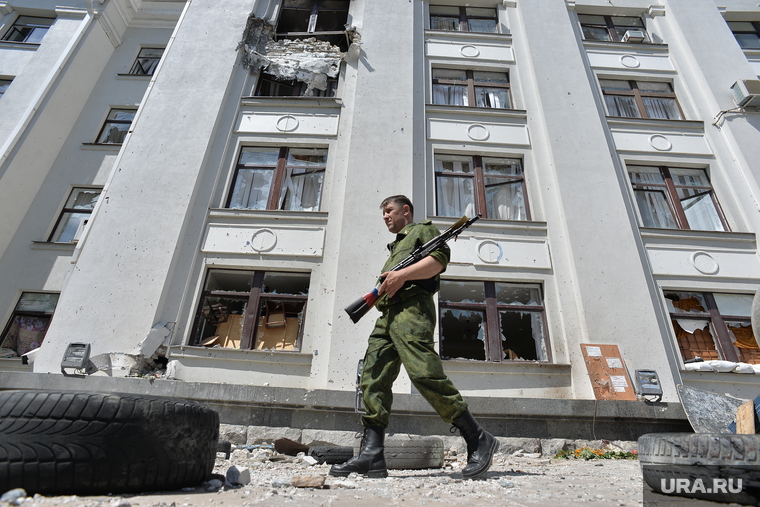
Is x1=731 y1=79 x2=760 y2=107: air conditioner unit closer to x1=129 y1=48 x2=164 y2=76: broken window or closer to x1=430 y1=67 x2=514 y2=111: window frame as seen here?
x1=430 y1=67 x2=514 y2=111: window frame

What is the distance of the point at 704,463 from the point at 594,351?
5.33m

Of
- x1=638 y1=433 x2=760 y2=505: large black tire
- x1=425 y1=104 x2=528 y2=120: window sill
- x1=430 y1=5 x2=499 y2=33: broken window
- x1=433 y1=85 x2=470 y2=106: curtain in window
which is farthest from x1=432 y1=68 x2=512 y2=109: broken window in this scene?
x1=638 y1=433 x2=760 y2=505: large black tire

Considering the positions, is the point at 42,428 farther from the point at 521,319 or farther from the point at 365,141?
the point at 365,141

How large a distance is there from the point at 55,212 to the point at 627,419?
12.0 meters

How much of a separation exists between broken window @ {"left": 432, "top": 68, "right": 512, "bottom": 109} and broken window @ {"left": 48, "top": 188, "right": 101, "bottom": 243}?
8.56m

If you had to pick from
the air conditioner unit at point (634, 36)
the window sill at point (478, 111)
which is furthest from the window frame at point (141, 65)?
the air conditioner unit at point (634, 36)

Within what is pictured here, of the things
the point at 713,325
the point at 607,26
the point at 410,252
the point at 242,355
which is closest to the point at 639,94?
the point at 607,26

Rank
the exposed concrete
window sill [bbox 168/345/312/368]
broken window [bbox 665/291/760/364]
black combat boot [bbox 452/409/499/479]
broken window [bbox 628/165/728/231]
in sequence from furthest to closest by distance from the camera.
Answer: broken window [bbox 628/165/728/231] → broken window [bbox 665/291/760/364] → window sill [bbox 168/345/312/368] → the exposed concrete → black combat boot [bbox 452/409/499/479]

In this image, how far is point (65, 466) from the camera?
1.92 m

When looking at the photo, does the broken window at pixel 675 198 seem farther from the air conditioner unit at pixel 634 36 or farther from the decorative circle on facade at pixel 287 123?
the decorative circle on facade at pixel 287 123

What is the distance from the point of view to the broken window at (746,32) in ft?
41.7

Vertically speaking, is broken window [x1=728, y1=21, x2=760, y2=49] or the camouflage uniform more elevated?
broken window [x1=728, y1=21, x2=760, y2=49]

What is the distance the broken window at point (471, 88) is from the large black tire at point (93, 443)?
32.3 feet

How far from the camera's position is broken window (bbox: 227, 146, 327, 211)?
9.08 meters
